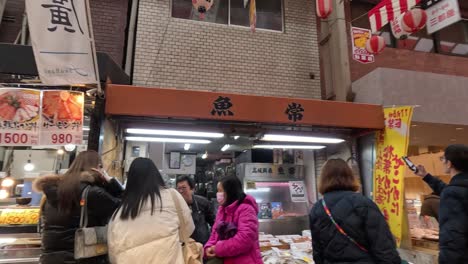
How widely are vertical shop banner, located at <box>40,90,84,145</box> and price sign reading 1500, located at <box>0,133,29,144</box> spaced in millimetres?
207

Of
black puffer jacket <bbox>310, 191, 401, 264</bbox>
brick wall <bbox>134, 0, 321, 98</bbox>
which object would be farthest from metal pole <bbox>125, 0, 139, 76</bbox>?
black puffer jacket <bbox>310, 191, 401, 264</bbox>

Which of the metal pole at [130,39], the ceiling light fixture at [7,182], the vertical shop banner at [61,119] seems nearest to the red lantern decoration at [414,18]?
the metal pole at [130,39]

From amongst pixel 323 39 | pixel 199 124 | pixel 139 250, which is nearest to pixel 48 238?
pixel 139 250

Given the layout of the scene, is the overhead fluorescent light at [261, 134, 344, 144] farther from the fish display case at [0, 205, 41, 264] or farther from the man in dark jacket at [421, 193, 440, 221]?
the fish display case at [0, 205, 41, 264]

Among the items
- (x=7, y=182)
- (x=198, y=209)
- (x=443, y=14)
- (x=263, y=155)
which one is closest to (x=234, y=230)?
(x=198, y=209)

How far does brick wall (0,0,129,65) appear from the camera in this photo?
7.16 metres

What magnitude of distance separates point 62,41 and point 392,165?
5699mm

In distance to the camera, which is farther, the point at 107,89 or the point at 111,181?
the point at 107,89

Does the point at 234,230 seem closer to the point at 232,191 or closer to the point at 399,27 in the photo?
the point at 232,191

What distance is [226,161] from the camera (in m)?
9.03

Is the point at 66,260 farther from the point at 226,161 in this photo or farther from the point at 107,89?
A: the point at 226,161

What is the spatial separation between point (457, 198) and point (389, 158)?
304 cm

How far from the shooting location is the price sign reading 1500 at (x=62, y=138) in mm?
4492

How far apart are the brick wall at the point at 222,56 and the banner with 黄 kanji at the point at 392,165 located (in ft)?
8.32
